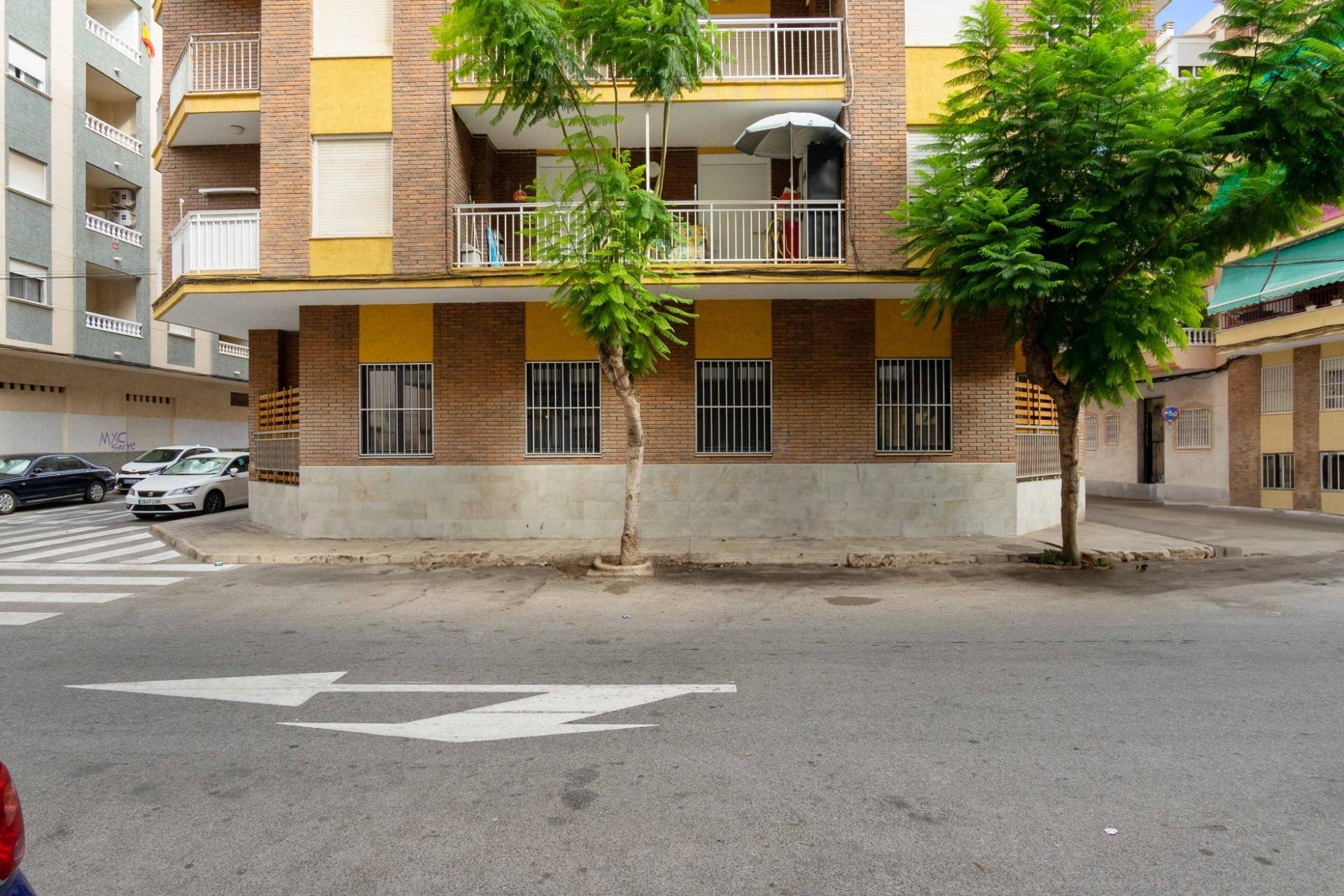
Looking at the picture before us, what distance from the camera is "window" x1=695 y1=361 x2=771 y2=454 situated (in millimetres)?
13078

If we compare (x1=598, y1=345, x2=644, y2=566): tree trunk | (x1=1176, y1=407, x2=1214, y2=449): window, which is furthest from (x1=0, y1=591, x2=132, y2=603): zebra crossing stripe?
(x1=1176, y1=407, x2=1214, y2=449): window

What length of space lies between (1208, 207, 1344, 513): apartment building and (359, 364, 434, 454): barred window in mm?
17757

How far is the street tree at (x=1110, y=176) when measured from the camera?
8070 millimetres

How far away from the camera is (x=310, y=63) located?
42.1 ft

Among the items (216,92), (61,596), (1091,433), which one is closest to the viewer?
(61,596)

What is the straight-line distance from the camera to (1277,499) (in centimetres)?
1941

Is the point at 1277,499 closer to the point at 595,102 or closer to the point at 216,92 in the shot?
the point at 595,102

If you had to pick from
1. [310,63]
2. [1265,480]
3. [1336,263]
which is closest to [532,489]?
[310,63]

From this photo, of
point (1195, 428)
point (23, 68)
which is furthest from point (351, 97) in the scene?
point (1195, 428)

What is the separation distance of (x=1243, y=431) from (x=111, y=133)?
1463 inches

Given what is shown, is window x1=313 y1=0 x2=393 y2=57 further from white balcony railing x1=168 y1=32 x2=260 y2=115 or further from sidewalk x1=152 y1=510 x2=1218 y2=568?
sidewalk x1=152 y1=510 x2=1218 y2=568

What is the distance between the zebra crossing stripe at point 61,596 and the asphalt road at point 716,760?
107cm

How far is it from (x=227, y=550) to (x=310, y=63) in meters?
8.32

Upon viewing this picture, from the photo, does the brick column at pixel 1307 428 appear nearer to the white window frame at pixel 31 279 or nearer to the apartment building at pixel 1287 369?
the apartment building at pixel 1287 369
